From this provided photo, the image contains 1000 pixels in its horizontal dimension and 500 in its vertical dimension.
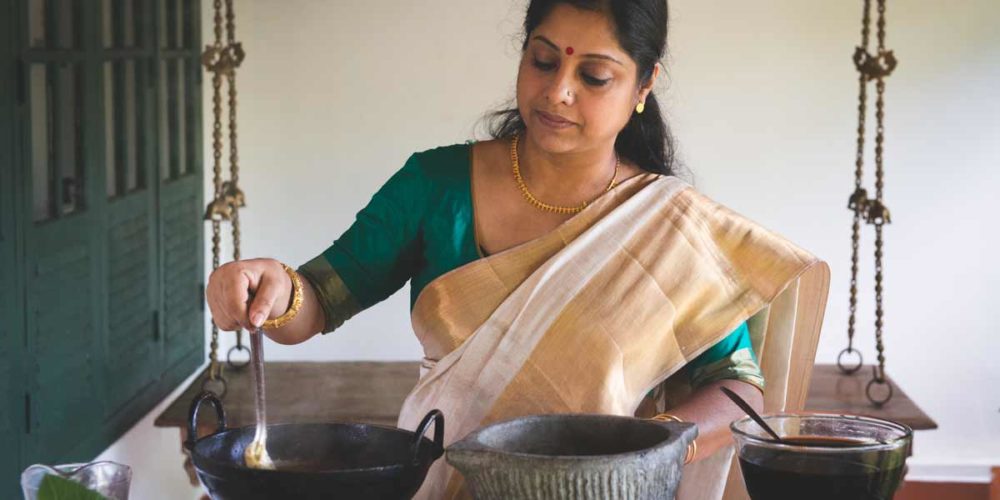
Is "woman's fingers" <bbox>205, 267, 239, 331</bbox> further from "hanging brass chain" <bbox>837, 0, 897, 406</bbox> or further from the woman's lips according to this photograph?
"hanging brass chain" <bbox>837, 0, 897, 406</bbox>

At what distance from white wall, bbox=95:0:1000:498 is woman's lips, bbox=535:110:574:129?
2.53m

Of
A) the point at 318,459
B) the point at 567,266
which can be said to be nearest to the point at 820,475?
the point at 318,459

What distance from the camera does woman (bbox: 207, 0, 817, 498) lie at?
5.87ft

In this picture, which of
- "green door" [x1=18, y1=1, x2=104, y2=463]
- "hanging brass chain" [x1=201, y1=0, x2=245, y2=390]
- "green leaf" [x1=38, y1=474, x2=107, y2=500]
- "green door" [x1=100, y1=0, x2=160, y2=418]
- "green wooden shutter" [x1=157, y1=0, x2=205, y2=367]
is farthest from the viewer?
"green wooden shutter" [x1=157, y1=0, x2=205, y2=367]

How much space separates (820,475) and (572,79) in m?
0.80

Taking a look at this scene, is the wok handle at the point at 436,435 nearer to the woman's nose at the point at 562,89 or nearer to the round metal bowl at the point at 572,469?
the round metal bowl at the point at 572,469

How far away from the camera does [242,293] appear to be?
58.7 inches

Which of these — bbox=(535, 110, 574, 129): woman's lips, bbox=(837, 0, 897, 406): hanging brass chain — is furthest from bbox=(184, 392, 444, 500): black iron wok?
bbox=(837, 0, 897, 406): hanging brass chain

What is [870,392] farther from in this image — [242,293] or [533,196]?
[242,293]

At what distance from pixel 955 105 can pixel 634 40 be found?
2.84 metres

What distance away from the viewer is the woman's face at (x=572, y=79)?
5.86 feet

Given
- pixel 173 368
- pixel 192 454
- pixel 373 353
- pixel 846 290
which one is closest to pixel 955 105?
pixel 846 290

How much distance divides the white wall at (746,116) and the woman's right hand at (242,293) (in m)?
2.80

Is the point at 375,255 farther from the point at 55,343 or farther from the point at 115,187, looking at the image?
the point at 115,187
